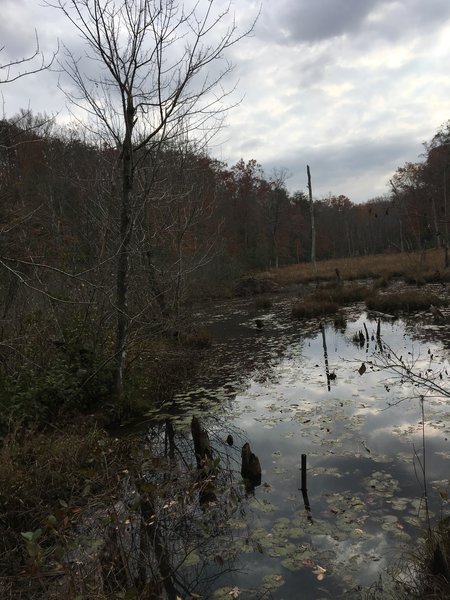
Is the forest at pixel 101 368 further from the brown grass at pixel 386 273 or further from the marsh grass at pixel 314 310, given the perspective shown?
the brown grass at pixel 386 273

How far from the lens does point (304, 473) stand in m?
4.47

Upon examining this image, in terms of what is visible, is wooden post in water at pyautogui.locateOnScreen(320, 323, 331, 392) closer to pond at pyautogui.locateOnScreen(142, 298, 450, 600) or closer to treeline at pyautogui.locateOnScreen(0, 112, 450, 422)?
pond at pyautogui.locateOnScreen(142, 298, 450, 600)

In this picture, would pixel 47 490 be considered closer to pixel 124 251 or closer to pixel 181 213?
pixel 124 251

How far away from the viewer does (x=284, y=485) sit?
4680 millimetres

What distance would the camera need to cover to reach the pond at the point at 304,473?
134 inches

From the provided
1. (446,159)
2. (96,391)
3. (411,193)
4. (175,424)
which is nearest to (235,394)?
(175,424)

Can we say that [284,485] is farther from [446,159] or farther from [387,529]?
[446,159]

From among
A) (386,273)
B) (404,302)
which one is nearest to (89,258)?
(404,302)

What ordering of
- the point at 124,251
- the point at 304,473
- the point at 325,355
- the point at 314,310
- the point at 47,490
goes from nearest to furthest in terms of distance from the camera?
the point at 47,490 → the point at 304,473 → the point at 124,251 → the point at 325,355 → the point at 314,310

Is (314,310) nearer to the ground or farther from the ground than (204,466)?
farther from the ground

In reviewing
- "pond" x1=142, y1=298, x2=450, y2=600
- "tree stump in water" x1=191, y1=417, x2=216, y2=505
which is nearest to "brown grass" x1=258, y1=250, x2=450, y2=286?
"pond" x1=142, y1=298, x2=450, y2=600

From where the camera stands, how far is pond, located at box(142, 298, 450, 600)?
3406mm

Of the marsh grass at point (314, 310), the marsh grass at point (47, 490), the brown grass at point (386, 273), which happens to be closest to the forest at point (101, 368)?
the marsh grass at point (47, 490)

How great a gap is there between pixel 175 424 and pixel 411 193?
33.9 metres
